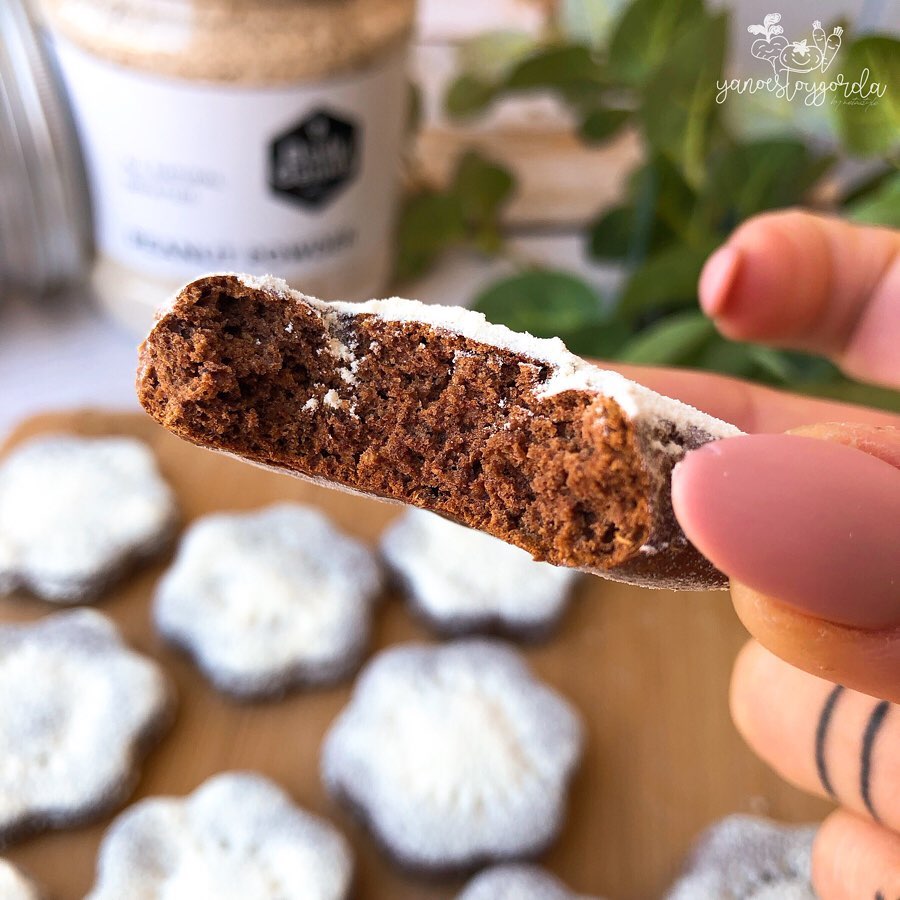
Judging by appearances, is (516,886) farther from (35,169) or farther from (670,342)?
(35,169)

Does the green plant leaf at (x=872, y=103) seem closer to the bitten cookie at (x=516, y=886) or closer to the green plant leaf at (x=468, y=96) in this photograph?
the green plant leaf at (x=468, y=96)

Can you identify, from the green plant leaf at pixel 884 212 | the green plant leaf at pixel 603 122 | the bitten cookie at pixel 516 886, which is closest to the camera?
the bitten cookie at pixel 516 886

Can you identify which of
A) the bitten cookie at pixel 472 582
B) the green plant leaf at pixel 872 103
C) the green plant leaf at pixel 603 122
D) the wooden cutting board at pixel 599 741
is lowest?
the wooden cutting board at pixel 599 741

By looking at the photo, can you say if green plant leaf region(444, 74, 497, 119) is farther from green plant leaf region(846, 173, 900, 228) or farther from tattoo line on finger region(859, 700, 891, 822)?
tattoo line on finger region(859, 700, 891, 822)

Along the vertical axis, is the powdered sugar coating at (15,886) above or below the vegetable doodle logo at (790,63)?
below

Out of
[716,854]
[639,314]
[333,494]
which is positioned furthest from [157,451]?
[716,854]

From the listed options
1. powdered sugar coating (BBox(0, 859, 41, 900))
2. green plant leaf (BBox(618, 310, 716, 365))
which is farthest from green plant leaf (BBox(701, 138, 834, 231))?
powdered sugar coating (BBox(0, 859, 41, 900))

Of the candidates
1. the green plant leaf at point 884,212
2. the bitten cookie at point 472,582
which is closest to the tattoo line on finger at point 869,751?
the bitten cookie at point 472,582

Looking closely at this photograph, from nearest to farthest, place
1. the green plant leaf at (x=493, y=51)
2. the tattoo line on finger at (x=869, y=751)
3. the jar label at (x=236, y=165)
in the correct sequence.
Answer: the tattoo line on finger at (x=869, y=751)
the jar label at (x=236, y=165)
the green plant leaf at (x=493, y=51)
